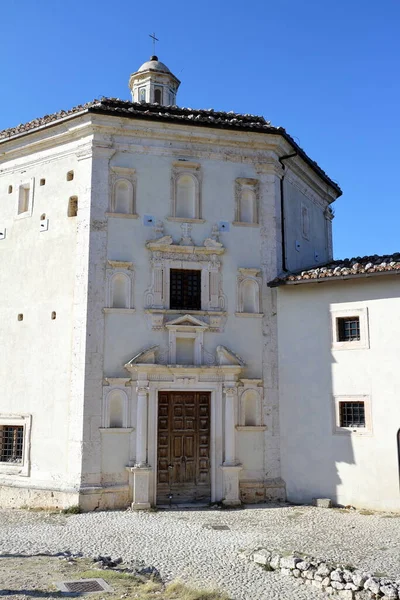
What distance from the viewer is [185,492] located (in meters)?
15.9

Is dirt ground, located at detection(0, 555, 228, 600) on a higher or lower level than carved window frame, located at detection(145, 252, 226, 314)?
lower

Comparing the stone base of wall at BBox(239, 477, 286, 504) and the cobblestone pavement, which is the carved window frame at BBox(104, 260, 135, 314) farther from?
the stone base of wall at BBox(239, 477, 286, 504)

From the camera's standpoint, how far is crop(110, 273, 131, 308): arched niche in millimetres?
16359

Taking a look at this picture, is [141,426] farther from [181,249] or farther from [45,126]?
[45,126]

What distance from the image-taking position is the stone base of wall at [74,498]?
587 inches

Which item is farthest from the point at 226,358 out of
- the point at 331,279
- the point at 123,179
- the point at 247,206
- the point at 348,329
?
the point at 123,179

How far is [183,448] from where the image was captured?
16.2m

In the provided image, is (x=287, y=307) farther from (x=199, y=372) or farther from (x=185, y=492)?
(x=185, y=492)

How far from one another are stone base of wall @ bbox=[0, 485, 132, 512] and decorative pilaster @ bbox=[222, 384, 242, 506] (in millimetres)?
2603

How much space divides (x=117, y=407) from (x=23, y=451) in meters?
2.97

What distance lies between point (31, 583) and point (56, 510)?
20.9ft

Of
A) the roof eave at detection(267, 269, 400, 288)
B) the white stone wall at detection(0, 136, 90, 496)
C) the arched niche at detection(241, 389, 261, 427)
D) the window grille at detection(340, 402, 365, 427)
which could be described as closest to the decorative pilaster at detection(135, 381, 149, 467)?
the white stone wall at detection(0, 136, 90, 496)

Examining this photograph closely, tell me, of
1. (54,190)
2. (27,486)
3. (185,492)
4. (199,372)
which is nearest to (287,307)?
(199,372)

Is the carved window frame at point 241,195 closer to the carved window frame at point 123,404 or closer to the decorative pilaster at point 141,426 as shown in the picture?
the decorative pilaster at point 141,426
